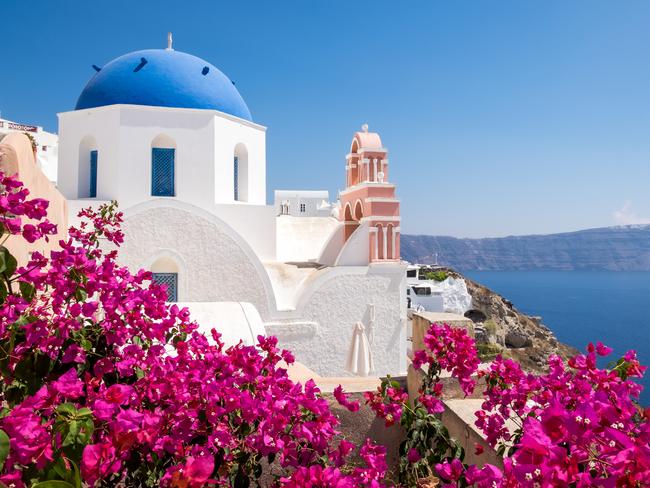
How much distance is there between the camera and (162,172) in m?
9.82

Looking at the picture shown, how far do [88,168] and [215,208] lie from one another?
280 cm

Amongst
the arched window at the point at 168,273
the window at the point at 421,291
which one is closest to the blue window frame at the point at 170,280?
the arched window at the point at 168,273

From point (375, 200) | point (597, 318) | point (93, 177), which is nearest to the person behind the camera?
point (375, 200)

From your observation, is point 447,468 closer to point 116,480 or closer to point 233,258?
point 116,480

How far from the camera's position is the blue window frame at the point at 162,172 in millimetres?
9758

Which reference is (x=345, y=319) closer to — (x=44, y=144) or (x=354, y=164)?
(x=354, y=164)

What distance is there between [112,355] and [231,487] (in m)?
0.71

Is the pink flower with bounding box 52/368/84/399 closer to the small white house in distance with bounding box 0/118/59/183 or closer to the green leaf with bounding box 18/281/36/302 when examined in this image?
the green leaf with bounding box 18/281/36/302

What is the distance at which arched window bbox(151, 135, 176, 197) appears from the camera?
32.0 ft

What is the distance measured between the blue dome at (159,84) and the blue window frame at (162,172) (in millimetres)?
989

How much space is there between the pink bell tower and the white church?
0.02m

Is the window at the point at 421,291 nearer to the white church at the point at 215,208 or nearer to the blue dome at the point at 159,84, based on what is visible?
the white church at the point at 215,208

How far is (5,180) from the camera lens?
1.75 metres

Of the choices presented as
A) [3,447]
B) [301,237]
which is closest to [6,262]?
[3,447]
